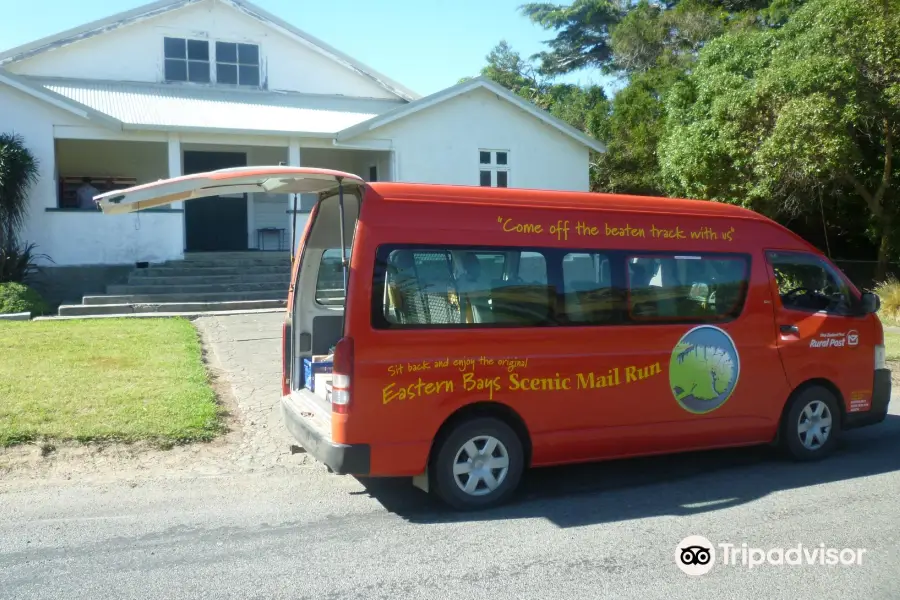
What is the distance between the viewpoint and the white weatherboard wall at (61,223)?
16.0m

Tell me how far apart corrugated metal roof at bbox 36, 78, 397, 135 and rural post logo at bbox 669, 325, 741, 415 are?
13.1 meters

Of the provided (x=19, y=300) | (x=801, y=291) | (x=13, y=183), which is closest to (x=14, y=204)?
(x=13, y=183)

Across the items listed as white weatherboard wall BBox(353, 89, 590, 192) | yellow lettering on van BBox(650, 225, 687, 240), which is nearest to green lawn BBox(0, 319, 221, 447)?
yellow lettering on van BBox(650, 225, 687, 240)

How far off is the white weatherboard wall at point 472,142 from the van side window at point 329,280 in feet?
40.9

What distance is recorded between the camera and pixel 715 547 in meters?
4.96

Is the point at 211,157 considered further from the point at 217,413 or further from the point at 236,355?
the point at 217,413

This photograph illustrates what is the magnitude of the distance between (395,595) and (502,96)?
54.2ft

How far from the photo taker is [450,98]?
19.0 m

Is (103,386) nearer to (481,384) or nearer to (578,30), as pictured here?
(481,384)

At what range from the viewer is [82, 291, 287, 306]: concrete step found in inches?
581

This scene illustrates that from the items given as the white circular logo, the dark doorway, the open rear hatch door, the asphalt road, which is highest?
the dark doorway

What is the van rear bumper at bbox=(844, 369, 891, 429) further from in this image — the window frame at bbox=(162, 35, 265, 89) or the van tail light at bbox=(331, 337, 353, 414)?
the window frame at bbox=(162, 35, 265, 89)

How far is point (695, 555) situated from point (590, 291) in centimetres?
206

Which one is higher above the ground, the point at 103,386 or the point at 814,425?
the point at 103,386
